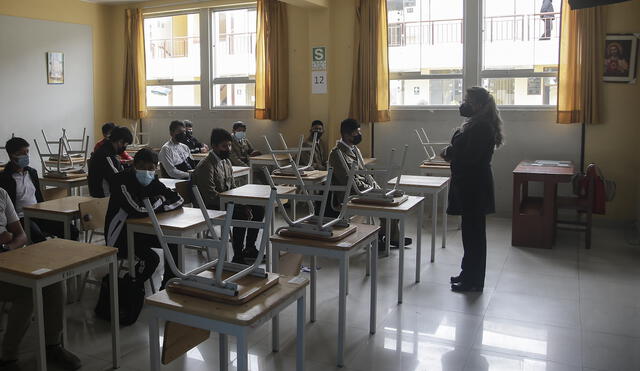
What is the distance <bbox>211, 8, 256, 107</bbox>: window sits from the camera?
8.27 m

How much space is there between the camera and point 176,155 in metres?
6.14

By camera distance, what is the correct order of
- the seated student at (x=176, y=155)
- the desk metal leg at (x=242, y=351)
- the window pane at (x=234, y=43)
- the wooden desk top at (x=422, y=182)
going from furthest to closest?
the window pane at (x=234, y=43) → the seated student at (x=176, y=155) → the wooden desk top at (x=422, y=182) → the desk metal leg at (x=242, y=351)

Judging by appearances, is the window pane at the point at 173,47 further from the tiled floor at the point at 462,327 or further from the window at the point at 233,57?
the tiled floor at the point at 462,327

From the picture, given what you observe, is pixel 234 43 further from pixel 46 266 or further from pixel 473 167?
pixel 46 266

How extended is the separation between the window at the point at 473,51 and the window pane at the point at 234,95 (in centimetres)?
218

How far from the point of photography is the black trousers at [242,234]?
15.0 ft

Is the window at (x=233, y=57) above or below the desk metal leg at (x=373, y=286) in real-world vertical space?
above

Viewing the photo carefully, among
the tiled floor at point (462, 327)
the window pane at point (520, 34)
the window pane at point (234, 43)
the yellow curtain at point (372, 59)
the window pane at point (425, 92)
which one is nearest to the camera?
the tiled floor at point (462, 327)

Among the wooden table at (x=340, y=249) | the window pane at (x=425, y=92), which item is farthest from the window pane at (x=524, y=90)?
the wooden table at (x=340, y=249)

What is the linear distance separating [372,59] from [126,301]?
4.73 meters

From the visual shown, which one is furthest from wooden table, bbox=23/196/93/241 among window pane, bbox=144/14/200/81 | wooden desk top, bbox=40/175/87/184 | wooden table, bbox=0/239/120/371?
window pane, bbox=144/14/200/81

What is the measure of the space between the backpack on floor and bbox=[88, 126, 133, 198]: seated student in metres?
1.27

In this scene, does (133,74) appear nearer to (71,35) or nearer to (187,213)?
(71,35)

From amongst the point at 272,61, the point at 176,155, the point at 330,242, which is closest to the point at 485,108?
the point at 330,242
